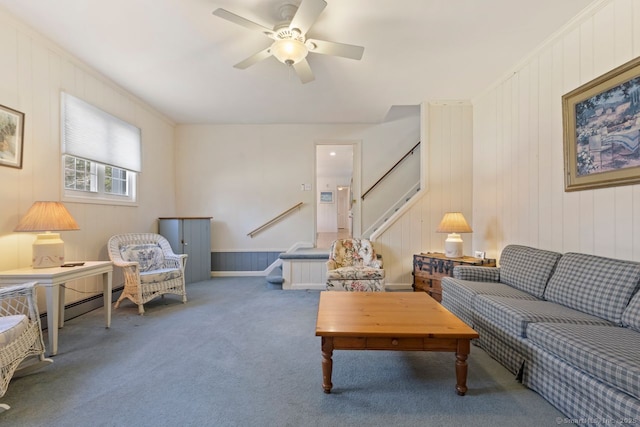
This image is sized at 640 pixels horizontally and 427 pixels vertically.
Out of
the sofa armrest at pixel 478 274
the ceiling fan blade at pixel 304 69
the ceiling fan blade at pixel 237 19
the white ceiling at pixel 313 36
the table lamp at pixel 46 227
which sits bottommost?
the sofa armrest at pixel 478 274

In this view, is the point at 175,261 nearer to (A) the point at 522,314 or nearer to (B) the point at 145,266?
(B) the point at 145,266

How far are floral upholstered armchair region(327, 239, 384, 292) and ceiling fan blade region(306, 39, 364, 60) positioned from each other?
7.92ft

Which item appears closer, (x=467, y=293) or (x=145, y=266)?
(x=467, y=293)

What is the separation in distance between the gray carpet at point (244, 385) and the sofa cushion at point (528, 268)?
31.5 inches

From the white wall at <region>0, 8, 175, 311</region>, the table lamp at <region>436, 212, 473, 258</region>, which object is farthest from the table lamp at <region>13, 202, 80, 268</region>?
the table lamp at <region>436, 212, 473, 258</region>

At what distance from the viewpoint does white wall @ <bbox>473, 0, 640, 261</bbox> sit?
2.04m

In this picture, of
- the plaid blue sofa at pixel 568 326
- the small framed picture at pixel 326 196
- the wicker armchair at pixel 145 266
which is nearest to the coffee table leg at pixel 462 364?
the plaid blue sofa at pixel 568 326

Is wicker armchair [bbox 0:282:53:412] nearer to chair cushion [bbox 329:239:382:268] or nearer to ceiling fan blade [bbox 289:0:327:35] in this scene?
ceiling fan blade [bbox 289:0:327:35]

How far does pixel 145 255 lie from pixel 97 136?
160cm

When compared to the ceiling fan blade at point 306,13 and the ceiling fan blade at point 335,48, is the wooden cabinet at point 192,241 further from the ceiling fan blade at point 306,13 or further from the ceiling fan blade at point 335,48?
the ceiling fan blade at point 306,13

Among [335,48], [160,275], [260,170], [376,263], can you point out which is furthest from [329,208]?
[335,48]

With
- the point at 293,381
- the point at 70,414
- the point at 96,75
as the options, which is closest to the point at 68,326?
the point at 70,414

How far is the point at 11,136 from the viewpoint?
2424 mm

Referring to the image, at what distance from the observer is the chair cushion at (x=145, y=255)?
3420 mm
